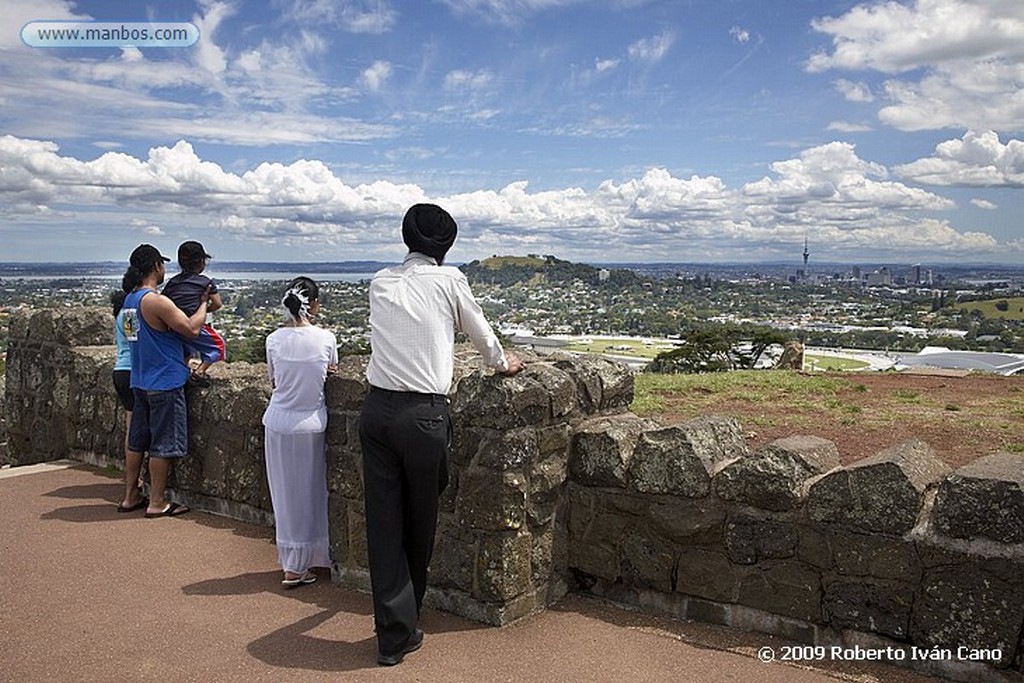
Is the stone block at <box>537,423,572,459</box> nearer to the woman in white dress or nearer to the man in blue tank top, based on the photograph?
the woman in white dress

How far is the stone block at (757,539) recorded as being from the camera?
4191 millimetres

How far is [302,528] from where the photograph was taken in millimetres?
5238

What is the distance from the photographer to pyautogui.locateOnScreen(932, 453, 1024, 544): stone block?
11.9ft

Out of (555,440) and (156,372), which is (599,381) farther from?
(156,372)

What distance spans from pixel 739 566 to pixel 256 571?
3.05 meters

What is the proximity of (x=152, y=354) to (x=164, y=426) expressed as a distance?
0.59 metres

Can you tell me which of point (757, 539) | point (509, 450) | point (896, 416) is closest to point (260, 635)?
point (509, 450)

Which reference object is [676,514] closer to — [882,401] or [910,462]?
[910,462]

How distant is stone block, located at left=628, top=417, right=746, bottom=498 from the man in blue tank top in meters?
3.80

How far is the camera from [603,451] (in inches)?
185

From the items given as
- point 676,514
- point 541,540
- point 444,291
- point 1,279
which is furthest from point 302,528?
point 1,279

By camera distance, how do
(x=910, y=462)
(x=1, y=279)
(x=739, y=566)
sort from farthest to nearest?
(x=1, y=279) → (x=739, y=566) → (x=910, y=462)

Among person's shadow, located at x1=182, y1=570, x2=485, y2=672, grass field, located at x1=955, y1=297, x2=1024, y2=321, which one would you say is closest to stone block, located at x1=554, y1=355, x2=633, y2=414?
person's shadow, located at x1=182, y1=570, x2=485, y2=672

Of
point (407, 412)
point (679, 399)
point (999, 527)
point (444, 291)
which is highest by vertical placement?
point (444, 291)
